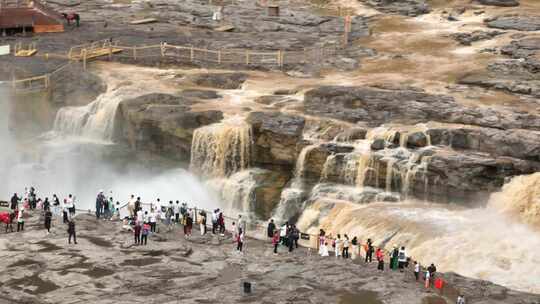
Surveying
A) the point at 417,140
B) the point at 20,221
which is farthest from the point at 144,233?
the point at 417,140

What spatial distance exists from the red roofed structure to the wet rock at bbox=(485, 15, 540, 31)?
37.8m

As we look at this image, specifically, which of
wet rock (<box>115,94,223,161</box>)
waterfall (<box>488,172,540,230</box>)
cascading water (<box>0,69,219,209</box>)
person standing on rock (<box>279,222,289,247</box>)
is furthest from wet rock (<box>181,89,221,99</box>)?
waterfall (<box>488,172,540,230</box>)

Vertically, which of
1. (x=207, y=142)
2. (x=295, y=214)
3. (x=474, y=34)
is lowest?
(x=295, y=214)

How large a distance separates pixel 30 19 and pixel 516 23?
41872 mm

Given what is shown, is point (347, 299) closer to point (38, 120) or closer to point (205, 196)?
point (205, 196)

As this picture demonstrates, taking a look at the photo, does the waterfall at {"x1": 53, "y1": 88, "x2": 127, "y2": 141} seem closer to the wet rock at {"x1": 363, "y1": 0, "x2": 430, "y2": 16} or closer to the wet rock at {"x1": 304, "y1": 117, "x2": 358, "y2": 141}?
the wet rock at {"x1": 304, "y1": 117, "x2": 358, "y2": 141}

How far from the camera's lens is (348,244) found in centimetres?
3572

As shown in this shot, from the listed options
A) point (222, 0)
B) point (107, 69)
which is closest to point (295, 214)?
point (107, 69)

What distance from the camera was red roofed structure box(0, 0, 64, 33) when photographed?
72125mm

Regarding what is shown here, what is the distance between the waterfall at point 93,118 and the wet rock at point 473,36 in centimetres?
2844

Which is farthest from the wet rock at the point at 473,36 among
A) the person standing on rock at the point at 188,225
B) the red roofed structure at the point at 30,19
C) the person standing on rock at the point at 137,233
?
the person standing on rock at the point at 137,233

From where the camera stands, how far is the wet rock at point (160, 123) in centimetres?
5125

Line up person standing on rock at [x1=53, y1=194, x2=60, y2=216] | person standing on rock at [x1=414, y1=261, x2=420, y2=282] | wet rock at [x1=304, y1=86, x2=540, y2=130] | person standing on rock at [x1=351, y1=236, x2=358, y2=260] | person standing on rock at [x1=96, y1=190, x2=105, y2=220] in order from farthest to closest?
wet rock at [x1=304, y1=86, x2=540, y2=130] < person standing on rock at [x1=53, y1=194, x2=60, y2=216] < person standing on rock at [x1=96, y1=190, x2=105, y2=220] < person standing on rock at [x1=351, y1=236, x2=358, y2=260] < person standing on rock at [x1=414, y1=261, x2=420, y2=282]

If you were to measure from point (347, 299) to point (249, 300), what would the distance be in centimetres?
363
